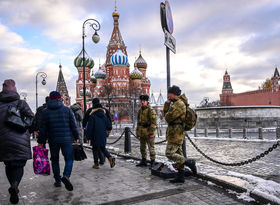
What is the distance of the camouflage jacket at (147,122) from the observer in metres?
6.96

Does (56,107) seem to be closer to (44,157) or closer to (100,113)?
(44,157)

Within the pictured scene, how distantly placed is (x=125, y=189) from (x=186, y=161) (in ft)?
4.54

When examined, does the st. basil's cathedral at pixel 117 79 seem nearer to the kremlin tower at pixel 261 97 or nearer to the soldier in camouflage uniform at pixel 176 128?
the kremlin tower at pixel 261 97

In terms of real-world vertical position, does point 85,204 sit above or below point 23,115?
below

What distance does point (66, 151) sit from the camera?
531cm

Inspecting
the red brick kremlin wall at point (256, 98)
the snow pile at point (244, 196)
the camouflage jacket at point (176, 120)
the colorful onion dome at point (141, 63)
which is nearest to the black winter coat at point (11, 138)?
the camouflage jacket at point (176, 120)

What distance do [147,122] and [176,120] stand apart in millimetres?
1636

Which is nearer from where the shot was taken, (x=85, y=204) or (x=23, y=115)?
(x=85, y=204)

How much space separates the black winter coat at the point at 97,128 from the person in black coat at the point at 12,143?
2615 millimetres

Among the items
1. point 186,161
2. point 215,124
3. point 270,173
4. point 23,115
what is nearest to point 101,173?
point 186,161

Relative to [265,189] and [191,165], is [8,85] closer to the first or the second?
[191,165]

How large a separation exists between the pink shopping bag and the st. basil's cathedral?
154 feet

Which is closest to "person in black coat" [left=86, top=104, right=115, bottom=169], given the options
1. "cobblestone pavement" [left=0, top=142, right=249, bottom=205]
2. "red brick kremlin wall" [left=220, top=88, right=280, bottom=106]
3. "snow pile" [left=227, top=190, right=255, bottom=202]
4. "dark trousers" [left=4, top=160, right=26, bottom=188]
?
"cobblestone pavement" [left=0, top=142, right=249, bottom=205]

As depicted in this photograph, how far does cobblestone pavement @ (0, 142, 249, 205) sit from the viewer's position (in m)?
4.50
